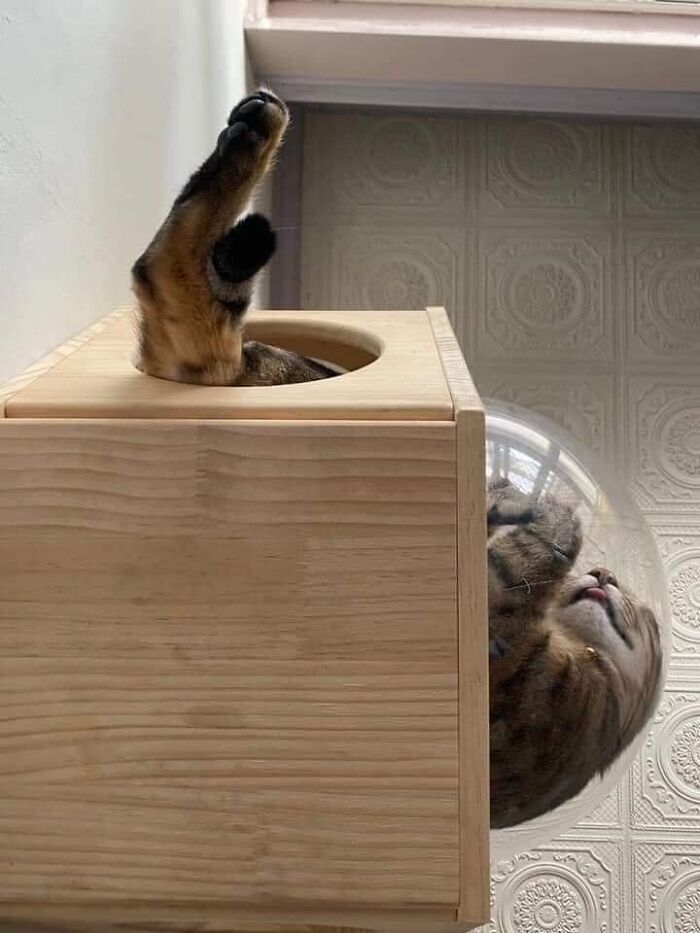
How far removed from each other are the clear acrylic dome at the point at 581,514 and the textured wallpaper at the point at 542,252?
2.93ft

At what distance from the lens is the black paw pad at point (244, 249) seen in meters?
0.46

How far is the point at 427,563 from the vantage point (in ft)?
1.24

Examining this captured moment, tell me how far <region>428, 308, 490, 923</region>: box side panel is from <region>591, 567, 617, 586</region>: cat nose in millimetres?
179

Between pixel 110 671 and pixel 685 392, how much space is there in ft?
4.37

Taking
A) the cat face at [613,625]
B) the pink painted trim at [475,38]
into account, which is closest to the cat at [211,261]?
the cat face at [613,625]

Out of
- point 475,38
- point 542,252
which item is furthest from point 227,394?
point 542,252

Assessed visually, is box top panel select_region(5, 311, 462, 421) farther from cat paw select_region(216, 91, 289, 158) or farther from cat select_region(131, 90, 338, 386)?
cat paw select_region(216, 91, 289, 158)

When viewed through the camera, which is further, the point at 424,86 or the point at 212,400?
the point at 424,86

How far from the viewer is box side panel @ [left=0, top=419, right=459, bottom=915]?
0.37 meters

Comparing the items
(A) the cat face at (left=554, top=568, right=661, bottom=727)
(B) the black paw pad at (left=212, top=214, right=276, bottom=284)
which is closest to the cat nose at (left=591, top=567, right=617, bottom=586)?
(A) the cat face at (left=554, top=568, right=661, bottom=727)

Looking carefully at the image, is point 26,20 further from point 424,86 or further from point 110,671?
point 424,86

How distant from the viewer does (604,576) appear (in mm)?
537

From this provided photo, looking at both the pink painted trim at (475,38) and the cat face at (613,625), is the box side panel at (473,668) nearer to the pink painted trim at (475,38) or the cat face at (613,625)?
the cat face at (613,625)

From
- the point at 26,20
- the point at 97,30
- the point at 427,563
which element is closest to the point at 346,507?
the point at 427,563
